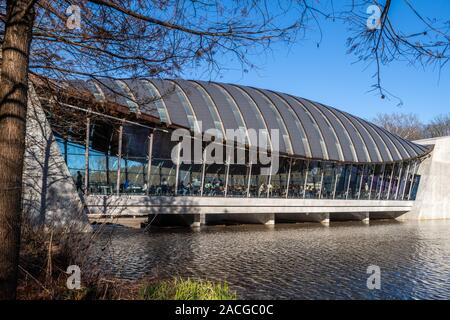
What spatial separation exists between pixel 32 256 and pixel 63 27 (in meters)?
4.41

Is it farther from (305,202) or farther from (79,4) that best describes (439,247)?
(79,4)

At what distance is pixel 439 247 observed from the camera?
833 inches

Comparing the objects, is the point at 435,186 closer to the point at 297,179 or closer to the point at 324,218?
the point at 324,218

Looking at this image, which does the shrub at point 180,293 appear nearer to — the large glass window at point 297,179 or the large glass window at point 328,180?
the large glass window at point 297,179

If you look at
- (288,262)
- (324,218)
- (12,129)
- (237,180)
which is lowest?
(324,218)

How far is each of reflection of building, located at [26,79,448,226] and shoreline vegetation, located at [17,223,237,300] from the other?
8.40m

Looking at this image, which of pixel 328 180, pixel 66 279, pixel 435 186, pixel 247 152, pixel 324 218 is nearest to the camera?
pixel 66 279

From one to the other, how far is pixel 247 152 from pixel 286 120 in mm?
5369

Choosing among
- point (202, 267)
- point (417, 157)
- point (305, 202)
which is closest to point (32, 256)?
point (202, 267)

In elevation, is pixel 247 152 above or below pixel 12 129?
above

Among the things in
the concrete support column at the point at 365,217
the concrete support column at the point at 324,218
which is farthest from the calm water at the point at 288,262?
the concrete support column at the point at 365,217

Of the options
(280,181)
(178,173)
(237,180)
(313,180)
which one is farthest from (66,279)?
(313,180)

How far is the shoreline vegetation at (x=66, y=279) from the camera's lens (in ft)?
21.6

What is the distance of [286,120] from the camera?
33031 mm
